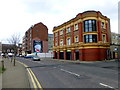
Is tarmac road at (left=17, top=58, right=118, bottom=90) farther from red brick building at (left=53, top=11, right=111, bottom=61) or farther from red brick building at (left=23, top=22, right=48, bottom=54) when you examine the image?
red brick building at (left=23, top=22, right=48, bottom=54)

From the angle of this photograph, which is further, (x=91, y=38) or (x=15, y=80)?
(x=91, y=38)

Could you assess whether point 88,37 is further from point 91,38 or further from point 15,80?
point 15,80

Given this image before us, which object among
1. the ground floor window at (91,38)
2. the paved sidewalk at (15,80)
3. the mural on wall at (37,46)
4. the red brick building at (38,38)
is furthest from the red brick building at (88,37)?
the red brick building at (38,38)

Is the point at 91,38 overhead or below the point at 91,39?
overhead

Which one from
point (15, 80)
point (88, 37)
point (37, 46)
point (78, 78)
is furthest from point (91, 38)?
point (37, 46)

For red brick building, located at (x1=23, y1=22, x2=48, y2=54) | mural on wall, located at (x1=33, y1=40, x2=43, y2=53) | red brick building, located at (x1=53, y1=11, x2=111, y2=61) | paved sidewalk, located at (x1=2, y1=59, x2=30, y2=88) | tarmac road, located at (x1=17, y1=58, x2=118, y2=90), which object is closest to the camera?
paved sidewalk, located at (x1=2, y1=59, x2=30, y2=88)

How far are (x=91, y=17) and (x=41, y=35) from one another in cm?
4989

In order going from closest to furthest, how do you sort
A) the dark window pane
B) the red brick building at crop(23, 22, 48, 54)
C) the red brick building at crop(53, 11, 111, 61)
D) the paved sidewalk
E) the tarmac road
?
the paved sidewalk < the tarmac road < the red brick building at crop(53, 11, 111, 61) < the dark window pane < the red brick building at crop(23, 22, 48, 54)

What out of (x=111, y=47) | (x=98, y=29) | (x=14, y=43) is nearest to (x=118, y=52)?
(x=111, y=47)

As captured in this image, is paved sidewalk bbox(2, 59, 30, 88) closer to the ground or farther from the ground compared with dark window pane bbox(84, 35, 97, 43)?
closer to the ground

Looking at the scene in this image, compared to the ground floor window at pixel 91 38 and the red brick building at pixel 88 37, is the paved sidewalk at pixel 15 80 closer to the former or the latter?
the red brick building at pixel 88 37

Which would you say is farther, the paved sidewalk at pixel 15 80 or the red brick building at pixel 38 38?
the red brick building at pixel 38 38

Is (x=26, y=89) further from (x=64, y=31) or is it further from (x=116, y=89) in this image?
(x=64, y=31)

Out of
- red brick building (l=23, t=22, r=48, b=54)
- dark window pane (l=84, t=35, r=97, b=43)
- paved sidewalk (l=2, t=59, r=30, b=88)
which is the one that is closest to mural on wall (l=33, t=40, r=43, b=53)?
red brick building (l=23, t=22, r=48, b=54)
